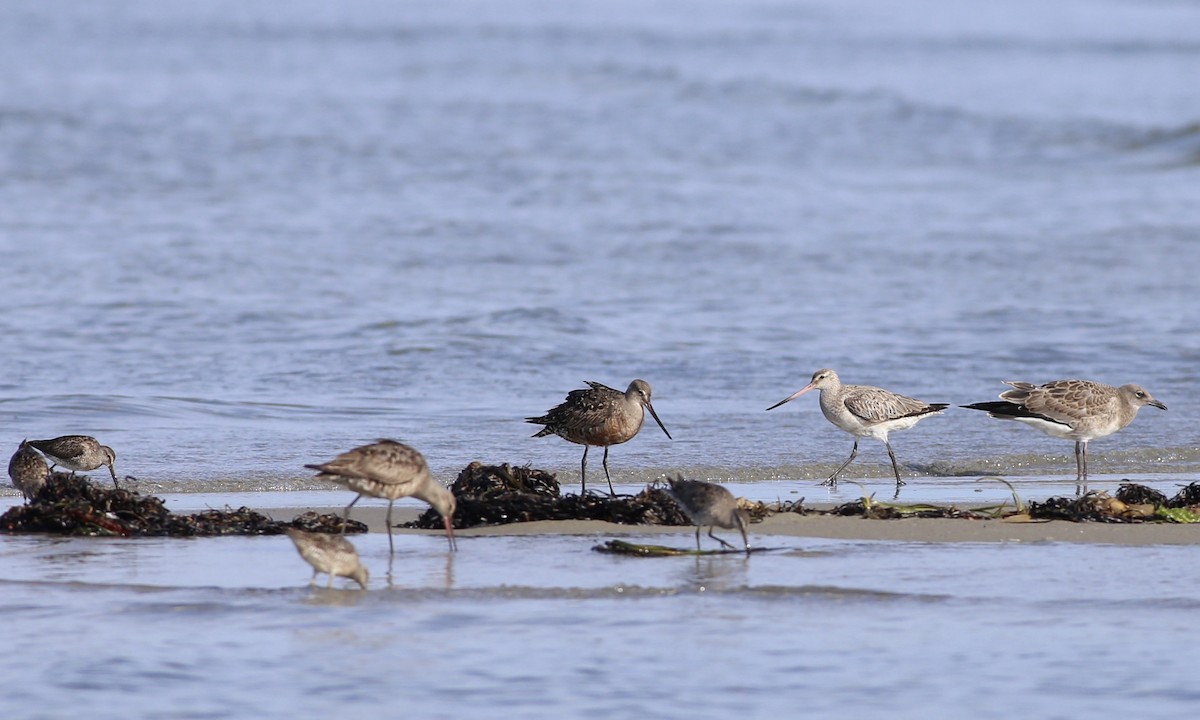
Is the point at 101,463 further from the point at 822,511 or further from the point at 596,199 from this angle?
the point at 596,199

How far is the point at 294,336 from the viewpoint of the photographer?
13188 mm

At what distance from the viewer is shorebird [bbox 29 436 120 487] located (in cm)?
789

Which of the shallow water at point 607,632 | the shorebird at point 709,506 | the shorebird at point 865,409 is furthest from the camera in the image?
the shorebird at point 865,409

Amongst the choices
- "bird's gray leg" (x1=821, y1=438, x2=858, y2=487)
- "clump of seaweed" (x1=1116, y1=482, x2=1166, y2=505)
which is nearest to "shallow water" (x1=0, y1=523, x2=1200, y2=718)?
"clump of seaweed" (x1=1116, y1=482, x2=1166, y2=505)

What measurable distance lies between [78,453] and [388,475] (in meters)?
2.20

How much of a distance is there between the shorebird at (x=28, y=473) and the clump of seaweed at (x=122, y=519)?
14.8 inches

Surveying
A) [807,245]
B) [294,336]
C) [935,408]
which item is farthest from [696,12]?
[935,408]

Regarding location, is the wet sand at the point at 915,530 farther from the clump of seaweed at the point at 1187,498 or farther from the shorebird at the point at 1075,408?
the shorebird at the point at 1075,408

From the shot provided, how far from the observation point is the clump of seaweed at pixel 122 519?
6.86 m

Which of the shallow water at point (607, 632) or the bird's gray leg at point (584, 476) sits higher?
the bird's gray leg at point (584, 476)

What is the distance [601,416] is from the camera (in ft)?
27.0

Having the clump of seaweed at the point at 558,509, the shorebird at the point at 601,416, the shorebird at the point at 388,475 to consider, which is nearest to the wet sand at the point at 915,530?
the clump of seaweed at the point at 558,509

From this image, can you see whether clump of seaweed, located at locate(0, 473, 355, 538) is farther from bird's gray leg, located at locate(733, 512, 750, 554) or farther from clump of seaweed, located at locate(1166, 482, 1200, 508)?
clump of seaweed, located at locate(1166, 482, 1200, 508)

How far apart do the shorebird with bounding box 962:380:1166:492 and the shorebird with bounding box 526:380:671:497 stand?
6.43 ft
